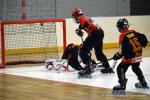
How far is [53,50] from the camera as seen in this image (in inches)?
A: 582

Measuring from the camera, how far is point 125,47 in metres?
8.34

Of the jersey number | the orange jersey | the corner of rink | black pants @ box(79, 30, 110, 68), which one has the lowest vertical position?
the corner of rink

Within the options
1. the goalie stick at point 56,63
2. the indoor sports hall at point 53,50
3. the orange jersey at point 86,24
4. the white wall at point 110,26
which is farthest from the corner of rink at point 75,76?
the white wall at point 110,26

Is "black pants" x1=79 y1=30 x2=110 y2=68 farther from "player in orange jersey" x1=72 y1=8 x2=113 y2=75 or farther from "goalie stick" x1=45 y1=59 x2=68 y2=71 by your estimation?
"goalie stick" x1=45 y1=59 x2=68 y2=71

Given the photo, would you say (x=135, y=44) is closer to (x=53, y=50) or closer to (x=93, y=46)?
(x=93, y=46)

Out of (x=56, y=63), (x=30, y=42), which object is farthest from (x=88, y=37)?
(x=30, y=42)

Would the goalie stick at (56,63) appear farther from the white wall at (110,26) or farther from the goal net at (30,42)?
the white wall at (110,26)

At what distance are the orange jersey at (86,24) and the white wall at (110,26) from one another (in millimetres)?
7417

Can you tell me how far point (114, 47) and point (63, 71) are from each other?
7832 mm

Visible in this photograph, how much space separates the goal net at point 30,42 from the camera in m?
14.5

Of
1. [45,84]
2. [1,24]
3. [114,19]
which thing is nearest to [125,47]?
[45,84]

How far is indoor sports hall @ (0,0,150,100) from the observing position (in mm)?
8562

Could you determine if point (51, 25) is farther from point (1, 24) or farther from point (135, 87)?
point (135, 87)

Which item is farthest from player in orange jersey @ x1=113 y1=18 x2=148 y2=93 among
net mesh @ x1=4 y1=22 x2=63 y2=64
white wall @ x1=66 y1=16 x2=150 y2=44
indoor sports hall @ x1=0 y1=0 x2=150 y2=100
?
white wall @ x1=66 y1=16 x2=150 y2=44
